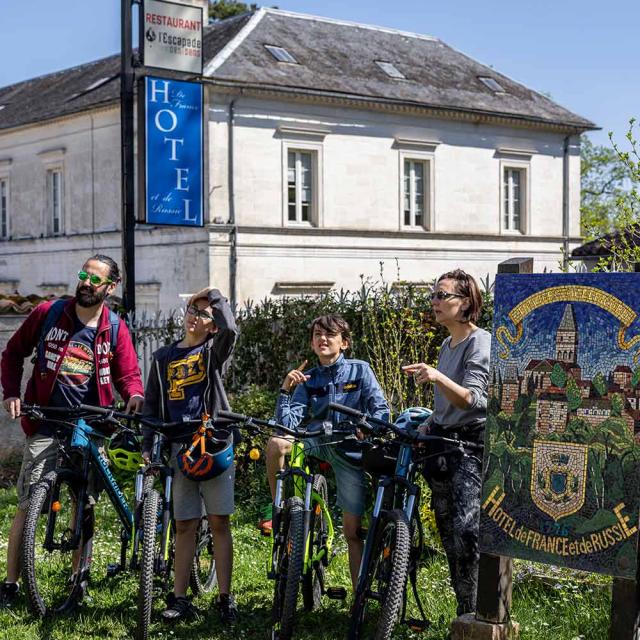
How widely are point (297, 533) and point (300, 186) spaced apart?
28.0 meters

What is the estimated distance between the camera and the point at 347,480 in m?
6.49

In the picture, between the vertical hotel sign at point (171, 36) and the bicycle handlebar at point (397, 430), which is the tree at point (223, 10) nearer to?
the vertical hotel sign at point (171, 36)

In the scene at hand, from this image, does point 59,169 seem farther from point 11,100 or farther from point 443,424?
point 443,424

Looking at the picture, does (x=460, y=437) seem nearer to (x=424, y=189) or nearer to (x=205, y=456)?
(x=205, y=456)

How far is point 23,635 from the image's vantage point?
248 inches

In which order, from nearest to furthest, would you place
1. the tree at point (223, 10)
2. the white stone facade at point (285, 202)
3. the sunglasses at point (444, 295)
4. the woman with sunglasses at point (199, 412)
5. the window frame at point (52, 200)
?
the sunglasses at point (444, 295) < the woman with sunglasses at point (199, 412) < the white stone facade at point (285, 202) < the window frame at point (52, 200) < the tree at point (223, 10)

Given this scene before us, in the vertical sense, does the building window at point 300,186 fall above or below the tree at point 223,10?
below

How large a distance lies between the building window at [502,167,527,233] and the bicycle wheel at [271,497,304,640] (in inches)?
1311

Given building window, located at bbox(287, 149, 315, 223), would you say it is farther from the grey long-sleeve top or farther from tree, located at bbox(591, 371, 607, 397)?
tree, located at bbox(591, 371, 607, 397)

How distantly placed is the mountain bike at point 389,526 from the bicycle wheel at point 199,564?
1456 millimetres

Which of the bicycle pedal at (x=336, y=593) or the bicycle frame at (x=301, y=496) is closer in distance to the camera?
the bicycle frame at (x=301, y=496)

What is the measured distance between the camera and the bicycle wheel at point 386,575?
533 centimetres

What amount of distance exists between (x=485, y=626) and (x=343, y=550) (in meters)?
2.84

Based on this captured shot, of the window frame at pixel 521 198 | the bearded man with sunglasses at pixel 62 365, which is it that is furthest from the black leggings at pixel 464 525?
the window frame at pixel 521 198
